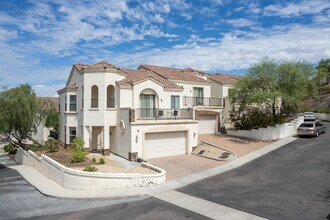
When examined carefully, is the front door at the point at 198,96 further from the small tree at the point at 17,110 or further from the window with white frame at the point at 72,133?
the small tree at the point at 17,110

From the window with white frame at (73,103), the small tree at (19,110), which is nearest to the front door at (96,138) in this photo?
the window with white frame at (73,103)

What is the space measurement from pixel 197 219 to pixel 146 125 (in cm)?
1305

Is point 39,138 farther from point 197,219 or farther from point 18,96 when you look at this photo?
point 197,219

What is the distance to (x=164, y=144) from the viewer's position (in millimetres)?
26641

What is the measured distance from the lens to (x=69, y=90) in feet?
93.2

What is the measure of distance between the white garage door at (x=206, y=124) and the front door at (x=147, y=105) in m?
8.42

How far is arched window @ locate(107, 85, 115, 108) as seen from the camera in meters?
27.2

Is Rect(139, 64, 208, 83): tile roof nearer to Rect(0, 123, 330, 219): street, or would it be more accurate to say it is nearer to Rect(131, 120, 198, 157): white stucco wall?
Rect(131, 120, 198, 157): white stucco wall

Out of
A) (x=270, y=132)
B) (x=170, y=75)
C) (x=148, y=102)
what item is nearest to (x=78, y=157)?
(x=148, y=102)

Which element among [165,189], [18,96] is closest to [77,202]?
[165,189]

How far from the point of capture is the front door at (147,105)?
2691 cm

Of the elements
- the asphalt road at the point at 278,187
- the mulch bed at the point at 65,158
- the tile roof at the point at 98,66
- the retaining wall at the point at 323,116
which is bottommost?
the asphalt road at the point at 278,187

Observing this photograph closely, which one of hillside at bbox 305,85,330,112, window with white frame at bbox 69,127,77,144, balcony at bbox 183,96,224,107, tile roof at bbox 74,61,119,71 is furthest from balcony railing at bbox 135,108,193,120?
hillside at bbox 305,85,330,112

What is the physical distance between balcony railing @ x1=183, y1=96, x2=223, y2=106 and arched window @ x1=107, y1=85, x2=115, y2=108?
32.6 ft
